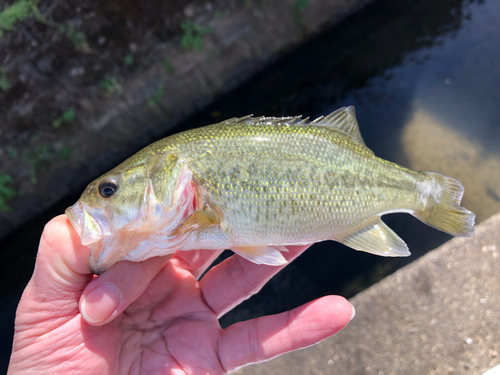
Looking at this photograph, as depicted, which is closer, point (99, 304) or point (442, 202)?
point (99, 304)

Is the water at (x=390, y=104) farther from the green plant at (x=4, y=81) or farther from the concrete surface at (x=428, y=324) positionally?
the green plant at (x=4, y=81)

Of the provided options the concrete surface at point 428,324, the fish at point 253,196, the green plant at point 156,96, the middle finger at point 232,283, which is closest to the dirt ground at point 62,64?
the green plant at point 156,96

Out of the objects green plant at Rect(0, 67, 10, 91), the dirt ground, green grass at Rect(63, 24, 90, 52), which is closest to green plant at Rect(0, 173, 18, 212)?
the dirt ground

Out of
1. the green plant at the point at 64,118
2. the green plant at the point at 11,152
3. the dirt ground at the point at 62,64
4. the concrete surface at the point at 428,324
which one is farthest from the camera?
the green plant at the point at 64,118

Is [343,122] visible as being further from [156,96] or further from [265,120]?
[156,96]

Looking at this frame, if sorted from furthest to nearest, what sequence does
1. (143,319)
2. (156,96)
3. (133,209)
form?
(156,96), (143,319), (133,209)

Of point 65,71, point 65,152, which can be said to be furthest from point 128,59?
point 65,152

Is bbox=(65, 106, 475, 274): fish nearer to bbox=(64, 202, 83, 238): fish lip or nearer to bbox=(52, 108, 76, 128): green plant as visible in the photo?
bbox=(64, 202, 83, 238): fish lip

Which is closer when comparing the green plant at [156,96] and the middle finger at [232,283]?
the middle finger at [232,283]
